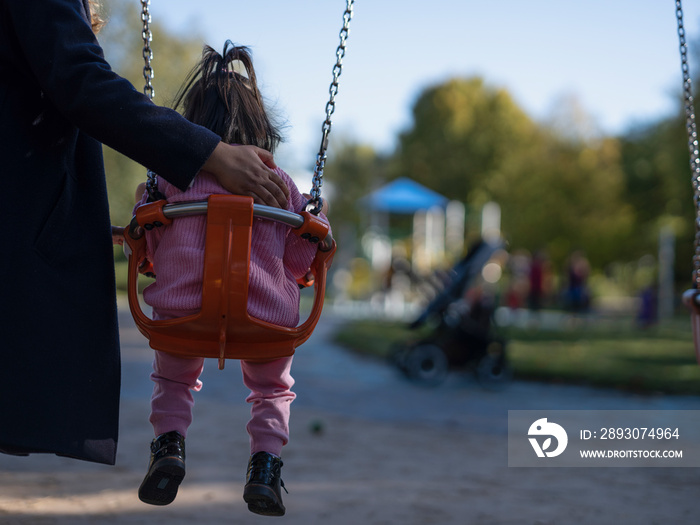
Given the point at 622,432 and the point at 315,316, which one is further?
the point at 622,432

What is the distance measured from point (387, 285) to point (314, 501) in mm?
14380

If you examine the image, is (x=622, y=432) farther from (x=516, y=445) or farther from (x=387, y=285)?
(x=387, y=285)

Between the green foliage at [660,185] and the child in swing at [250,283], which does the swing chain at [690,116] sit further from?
the green foliage at [660,185]

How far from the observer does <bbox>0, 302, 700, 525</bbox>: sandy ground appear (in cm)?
390

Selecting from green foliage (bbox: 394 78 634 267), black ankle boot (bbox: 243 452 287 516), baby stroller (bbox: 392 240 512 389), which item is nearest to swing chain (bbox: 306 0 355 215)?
black ankle boot (bbox: 243 452 287 516)

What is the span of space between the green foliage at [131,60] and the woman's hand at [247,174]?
16681mm

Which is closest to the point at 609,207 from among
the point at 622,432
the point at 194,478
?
the point at 622,432

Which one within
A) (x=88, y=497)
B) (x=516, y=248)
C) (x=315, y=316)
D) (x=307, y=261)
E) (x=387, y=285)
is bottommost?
(x=88, y=497)

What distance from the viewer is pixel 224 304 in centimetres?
206

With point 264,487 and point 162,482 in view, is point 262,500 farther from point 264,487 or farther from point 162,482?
point 162,482

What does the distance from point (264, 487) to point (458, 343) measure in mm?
6783

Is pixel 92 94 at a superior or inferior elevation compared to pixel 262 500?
superior

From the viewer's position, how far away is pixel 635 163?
138 feet

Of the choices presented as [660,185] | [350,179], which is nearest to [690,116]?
[660,185]
